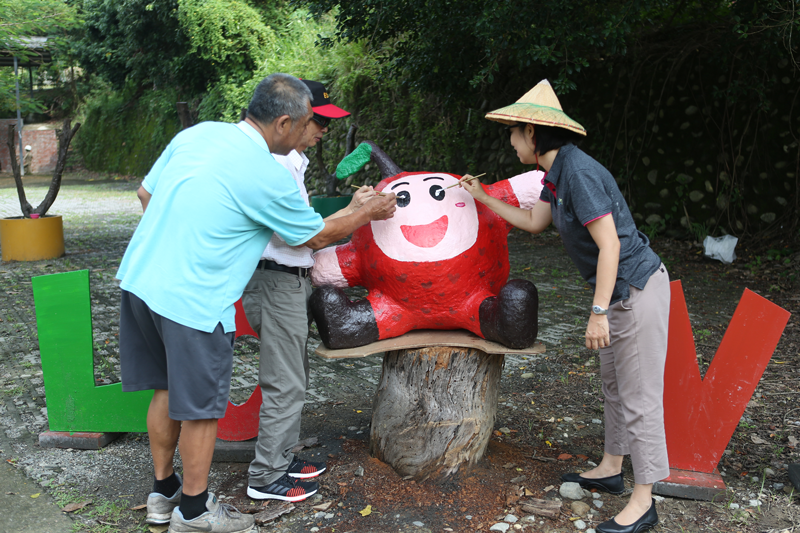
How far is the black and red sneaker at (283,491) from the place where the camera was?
104 inches

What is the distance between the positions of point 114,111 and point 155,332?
981 inches

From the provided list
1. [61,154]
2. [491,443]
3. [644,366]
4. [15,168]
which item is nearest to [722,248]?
[491,443]

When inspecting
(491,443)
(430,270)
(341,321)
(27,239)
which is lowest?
(27,239)

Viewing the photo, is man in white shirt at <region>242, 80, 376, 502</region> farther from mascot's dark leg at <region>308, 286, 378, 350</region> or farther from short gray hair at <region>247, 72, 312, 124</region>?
short gray hair at <region>247, 72, 312, 124</region>

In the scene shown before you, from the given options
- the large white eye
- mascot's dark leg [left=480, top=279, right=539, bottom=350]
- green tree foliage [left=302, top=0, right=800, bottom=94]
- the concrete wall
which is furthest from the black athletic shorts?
the concrete wall

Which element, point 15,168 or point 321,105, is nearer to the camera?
point 321,105

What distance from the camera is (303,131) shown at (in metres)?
2.45

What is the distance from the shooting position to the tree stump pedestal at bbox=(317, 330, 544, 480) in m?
2.76

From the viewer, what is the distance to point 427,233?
275 cm

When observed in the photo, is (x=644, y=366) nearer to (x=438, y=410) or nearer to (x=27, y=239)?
(x=438, y=410)

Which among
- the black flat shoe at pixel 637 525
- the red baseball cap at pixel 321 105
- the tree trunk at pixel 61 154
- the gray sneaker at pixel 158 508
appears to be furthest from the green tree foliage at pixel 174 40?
the black flat shoe at pixel 637 525

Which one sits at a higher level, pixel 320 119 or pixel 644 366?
pixel 320 119

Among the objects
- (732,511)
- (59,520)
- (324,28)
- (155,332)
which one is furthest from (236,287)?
(324,28)

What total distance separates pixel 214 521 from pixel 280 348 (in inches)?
28.1
